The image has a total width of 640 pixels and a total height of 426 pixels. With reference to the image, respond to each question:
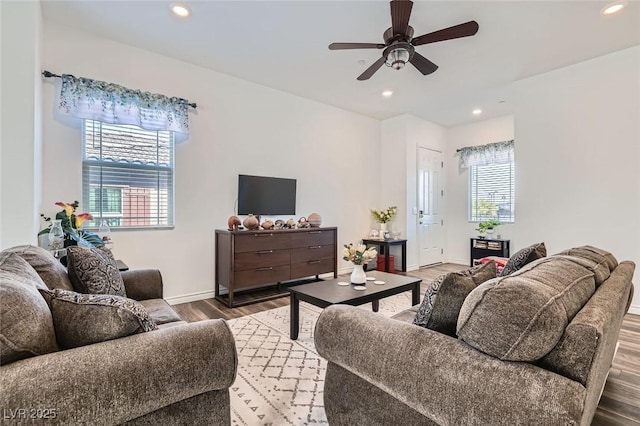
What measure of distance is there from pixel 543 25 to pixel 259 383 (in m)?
3.84

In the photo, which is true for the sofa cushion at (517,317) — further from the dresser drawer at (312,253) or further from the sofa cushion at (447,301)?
the dresser drawer at (312,253)

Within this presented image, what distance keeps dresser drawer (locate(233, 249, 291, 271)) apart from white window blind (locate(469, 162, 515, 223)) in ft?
13.2

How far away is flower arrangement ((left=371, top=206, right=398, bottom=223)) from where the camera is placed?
215 inches

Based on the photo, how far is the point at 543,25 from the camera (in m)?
2.83

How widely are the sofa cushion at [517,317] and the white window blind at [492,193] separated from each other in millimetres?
5144

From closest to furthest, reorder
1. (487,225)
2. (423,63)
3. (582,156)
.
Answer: (423,63), (582,156), (487,225)

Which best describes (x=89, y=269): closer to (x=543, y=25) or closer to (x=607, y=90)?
(x=543, y=25)

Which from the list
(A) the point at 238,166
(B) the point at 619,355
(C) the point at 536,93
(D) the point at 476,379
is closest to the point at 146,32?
(A) the point at 238,166

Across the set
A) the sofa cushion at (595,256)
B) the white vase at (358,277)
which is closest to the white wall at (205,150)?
the white vase at (358,277)

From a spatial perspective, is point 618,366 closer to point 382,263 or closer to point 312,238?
point 312,238

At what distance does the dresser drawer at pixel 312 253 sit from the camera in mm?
4008

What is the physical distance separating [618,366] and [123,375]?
9.80 ft

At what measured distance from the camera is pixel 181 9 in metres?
2.60

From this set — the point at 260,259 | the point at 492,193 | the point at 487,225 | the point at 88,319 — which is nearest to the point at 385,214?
the point at 487,225
